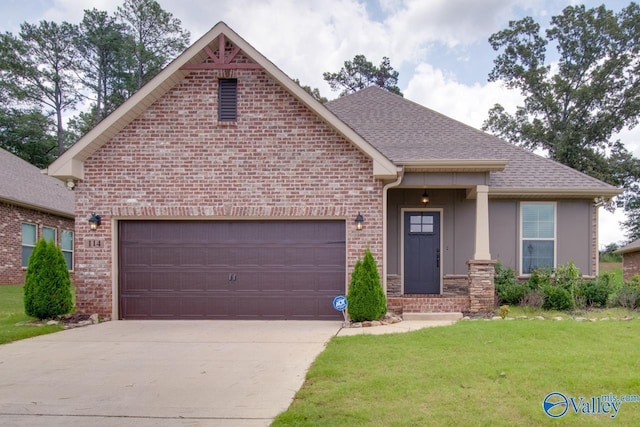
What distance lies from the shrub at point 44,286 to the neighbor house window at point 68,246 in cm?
1105

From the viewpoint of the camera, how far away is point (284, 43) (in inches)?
828

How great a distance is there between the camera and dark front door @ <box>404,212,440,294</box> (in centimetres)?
1237

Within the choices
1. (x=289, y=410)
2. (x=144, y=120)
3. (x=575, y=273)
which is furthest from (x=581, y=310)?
(x=144, y=120)

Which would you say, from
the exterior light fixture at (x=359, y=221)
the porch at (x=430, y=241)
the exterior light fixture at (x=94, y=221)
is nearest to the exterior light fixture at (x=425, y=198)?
the porch at (x=430, y=241)

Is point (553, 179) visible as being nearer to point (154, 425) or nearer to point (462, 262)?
point (462, 262)

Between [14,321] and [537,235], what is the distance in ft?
39.4

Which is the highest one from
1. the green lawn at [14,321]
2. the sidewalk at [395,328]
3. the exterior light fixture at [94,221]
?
the exterior light fixture at [94,221]

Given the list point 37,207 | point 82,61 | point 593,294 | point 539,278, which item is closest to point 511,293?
point 539,278

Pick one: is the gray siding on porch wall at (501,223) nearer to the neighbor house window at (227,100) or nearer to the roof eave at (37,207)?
the neighbor house window at (227,100)

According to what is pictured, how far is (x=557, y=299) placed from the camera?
10.5m

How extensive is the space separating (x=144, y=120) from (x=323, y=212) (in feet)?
13.7


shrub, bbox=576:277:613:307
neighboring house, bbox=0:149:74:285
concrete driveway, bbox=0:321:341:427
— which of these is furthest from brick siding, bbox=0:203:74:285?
shrub, bbox=576:277:613:307

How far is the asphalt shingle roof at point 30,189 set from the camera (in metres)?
16.5

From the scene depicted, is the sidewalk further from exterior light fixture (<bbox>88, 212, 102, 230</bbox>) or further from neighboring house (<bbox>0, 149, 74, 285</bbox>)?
neighboring house (<bbox>0, 149, 74, 285</bbox>)
